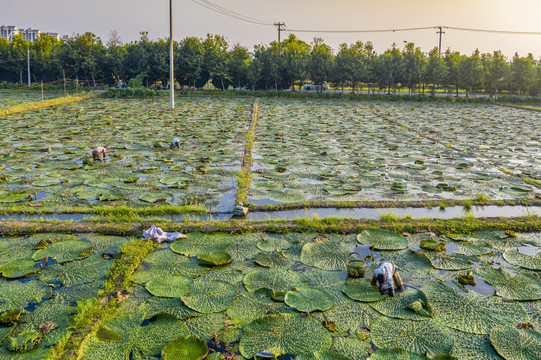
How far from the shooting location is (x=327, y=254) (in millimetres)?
4004

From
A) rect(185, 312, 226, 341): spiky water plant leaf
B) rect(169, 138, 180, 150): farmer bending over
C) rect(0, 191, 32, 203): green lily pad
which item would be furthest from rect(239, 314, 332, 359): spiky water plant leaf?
rect(169, 138, 180, 150): farmer bending over

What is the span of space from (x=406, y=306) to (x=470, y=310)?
0.50m

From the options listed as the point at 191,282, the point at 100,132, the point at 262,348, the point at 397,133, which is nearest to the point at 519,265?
the point at 262,348

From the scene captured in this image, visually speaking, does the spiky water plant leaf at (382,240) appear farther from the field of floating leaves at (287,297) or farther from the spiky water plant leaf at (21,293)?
the spiky water plant leaf at (21,293)

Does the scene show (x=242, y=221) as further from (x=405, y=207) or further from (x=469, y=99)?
(x=469, y=99)

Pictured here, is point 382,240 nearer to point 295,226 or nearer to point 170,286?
point 295,226

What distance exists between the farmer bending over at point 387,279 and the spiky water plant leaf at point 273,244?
110 centimetres

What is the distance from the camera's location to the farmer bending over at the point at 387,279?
3268 millimetres

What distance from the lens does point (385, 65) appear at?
113 ft

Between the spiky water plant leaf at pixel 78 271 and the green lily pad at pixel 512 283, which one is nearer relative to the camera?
the green lily pad at pixel 512 283

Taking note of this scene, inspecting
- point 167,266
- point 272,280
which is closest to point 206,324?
point 272,280

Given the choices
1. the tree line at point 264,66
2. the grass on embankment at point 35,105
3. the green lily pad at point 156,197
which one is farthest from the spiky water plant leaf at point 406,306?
the tree line at point 264,66

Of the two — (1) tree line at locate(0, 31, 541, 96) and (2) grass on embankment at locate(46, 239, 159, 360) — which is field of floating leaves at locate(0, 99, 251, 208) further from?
(1) tree line at locate(0, 31, 541, 96)

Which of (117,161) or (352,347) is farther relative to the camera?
(117,161)
